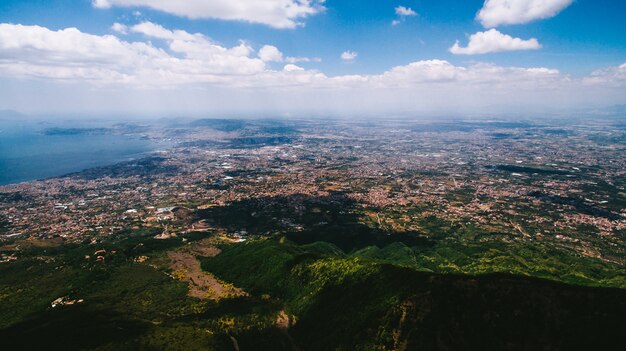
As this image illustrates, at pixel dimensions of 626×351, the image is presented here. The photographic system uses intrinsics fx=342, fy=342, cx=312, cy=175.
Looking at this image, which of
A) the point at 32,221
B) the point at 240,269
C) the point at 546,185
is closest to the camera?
the point at 240,269

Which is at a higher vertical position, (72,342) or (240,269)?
(72,342)

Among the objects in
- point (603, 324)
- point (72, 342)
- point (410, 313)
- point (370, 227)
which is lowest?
point (370, 227)

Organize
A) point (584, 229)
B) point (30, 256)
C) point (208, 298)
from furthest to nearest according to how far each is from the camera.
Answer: point (584, 229) < point (30, 256) < point (208, 298)

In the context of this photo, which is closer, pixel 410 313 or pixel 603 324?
pixel 603 324

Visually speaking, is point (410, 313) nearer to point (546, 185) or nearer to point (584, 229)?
point (584, 229)

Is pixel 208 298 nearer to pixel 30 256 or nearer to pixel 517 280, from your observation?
pixel 517 280

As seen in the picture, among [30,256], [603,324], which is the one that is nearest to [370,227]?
[603,324]
